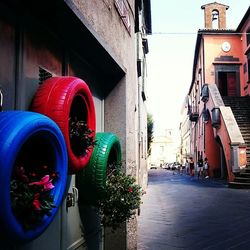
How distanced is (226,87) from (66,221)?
26.1m

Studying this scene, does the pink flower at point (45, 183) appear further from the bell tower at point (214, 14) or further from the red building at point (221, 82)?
the bell tower at point (214, 14)

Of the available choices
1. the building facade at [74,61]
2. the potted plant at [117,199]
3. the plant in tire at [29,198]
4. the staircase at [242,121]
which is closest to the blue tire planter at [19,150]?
the plant in tire at [29,198]

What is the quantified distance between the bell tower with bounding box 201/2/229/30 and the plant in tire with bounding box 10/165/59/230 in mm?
31535

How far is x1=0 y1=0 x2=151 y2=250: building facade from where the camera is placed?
266 cm

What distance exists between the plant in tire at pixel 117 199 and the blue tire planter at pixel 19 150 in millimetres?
1412

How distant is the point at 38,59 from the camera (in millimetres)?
3041

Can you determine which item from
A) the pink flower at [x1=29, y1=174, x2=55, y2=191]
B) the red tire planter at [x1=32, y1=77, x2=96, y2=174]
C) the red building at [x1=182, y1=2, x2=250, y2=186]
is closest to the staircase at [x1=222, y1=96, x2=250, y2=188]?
the red building at [x1=182, y1=2, x2=250, y2=186]

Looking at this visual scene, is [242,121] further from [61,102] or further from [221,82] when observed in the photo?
[61,102]

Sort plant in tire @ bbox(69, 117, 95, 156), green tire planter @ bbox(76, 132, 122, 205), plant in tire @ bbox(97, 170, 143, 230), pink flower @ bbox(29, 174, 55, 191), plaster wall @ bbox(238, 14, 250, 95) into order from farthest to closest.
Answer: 1. plaster wall @ bbox(238, 14, 250, 95)
2. plant in tire @ bbox(97, 170, 143, 230)
3. green tire planter @ bbox(76, 132, 122, 205)
4. plant in tire @ bbox(69, 117, 95, 156)
5. pink flower @ bbox(29, 174, 55, 191)

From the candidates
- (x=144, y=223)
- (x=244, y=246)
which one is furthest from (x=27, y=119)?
(x=144, y=223)

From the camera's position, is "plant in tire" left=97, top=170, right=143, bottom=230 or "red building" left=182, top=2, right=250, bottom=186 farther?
"red building" left=182, top=2, right=250, bottom=186

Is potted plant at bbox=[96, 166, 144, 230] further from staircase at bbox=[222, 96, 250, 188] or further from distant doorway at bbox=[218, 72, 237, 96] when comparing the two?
distant doorway at bbox=[218, 72, 237, 96]

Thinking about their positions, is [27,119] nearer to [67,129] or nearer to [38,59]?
[67,129]

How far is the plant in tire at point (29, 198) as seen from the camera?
6.52 ft
